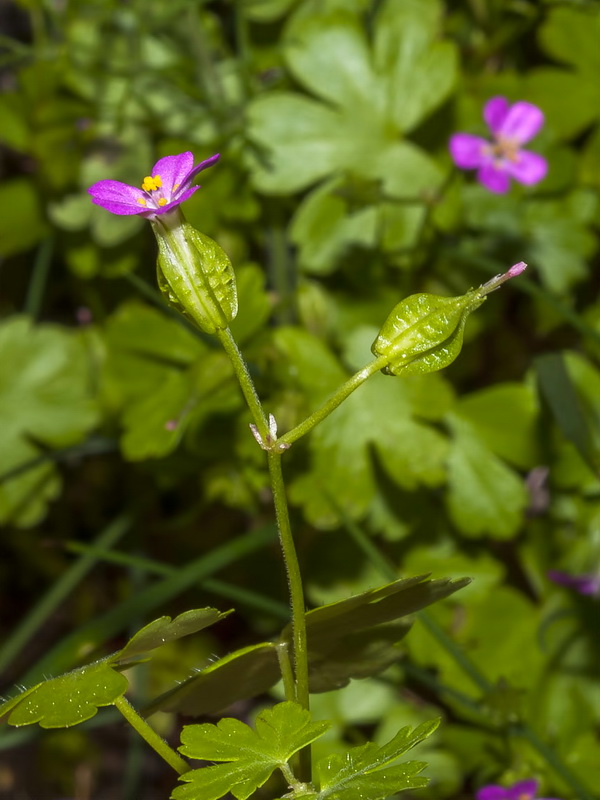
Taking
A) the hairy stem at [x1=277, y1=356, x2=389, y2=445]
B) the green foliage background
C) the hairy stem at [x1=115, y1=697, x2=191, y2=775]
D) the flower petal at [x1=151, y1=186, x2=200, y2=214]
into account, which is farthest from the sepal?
the green foliage background

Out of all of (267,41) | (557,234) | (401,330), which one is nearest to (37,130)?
(267,41)

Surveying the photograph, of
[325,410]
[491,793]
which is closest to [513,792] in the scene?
[491,793]

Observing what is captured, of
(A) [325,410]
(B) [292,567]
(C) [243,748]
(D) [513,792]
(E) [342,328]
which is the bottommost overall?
(D) [513,792]

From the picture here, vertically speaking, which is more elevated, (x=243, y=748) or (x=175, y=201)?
(x=175, y=201)

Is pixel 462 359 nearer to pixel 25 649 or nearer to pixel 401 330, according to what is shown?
pixel 401 330

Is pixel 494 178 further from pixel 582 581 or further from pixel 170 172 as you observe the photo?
pixel 170 172

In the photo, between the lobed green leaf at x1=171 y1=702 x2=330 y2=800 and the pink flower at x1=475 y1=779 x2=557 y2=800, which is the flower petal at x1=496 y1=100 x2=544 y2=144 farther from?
the lobed green leaf at x1=171 y1=702 x2=330 y2=800

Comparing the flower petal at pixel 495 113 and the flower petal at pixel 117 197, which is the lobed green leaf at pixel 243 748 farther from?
the flower petal at pixel 495 113
